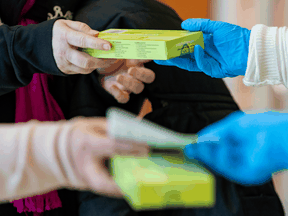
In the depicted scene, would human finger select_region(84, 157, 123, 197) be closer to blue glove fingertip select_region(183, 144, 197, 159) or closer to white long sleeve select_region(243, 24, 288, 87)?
blue glove fingertip select_region(183, 144, 197, 159)

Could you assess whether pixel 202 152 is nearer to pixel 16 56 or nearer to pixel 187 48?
pixel 187 48

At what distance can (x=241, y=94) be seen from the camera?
1.49 meters

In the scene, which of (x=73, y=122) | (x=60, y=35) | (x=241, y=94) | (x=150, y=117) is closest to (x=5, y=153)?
(x=73, y=122)

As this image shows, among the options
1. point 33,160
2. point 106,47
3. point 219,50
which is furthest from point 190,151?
point 219,50

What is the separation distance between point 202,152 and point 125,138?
0.11 meters

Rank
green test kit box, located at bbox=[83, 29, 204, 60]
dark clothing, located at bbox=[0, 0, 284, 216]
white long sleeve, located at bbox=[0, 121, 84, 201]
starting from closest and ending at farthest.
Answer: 1. white long sleeve, located at bbox=[0, 121, 84, 201]
2. green test kit box, located at bbox=[83, 29, 204, 60]
3. dark clothing, located at bbox=[0, 0, 284, 216]

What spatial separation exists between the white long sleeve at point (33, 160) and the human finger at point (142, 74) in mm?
460

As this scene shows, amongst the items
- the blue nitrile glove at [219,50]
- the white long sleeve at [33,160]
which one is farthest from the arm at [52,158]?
the blue nitrile glove at [219,50]

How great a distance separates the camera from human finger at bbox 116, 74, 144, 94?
27.8 inches

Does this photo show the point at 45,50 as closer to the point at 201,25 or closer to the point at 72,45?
the point at 72,45

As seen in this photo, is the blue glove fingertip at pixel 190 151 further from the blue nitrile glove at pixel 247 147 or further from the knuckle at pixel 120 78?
the knuckle at pixel 120 78

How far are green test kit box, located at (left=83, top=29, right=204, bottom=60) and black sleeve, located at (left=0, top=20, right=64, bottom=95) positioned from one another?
0.29 ft

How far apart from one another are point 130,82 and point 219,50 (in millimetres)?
250

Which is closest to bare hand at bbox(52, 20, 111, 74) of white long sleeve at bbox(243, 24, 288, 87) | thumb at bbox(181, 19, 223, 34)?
thumb at bbox(181, 19, 223, 34)
